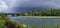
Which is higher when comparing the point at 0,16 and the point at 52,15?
the point at 0,16

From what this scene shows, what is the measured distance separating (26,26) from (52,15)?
35.1 ft

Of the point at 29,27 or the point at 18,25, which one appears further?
the point at 18,25

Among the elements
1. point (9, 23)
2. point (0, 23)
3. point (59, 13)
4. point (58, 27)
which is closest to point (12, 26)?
point (9, 23)

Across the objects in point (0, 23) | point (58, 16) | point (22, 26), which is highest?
point (0, 23)

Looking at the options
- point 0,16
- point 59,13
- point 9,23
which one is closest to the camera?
point 0,16

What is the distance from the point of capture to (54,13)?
1543 cm

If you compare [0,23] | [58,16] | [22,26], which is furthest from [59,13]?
[0,23]

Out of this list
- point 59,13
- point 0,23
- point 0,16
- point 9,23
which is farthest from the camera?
point 59,13

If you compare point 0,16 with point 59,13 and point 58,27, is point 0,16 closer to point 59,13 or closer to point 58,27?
point 58,27

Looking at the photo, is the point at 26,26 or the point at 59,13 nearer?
the point at 26,26

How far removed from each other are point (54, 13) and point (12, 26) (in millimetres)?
10525

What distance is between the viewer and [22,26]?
575 cm

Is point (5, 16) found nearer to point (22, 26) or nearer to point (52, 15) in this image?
point (22, 26)

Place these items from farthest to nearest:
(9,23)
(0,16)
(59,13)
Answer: (59,13) < (9,23) < (0,16)
